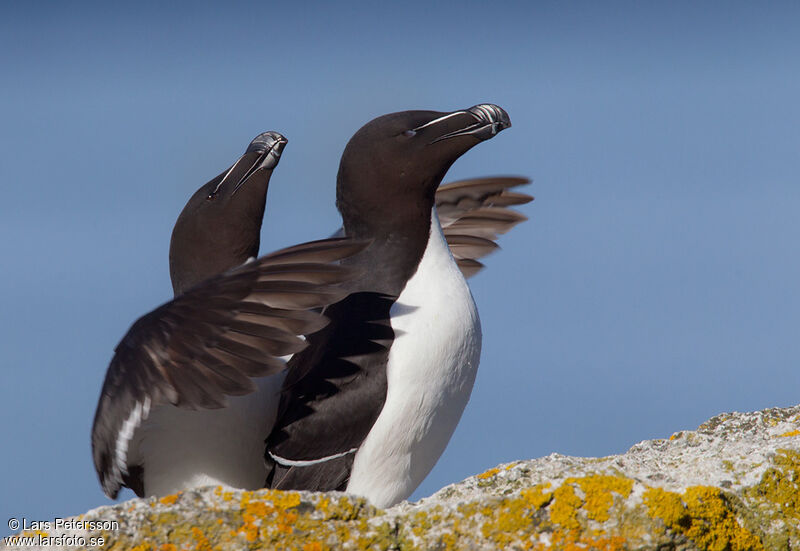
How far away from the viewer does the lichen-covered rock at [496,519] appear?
12.5ft

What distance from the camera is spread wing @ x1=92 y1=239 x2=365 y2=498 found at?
5.20 m

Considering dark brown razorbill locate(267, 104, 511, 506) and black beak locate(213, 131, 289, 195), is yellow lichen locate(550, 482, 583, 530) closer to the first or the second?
dark brown razorbill locate(267, 104, 511, 506)

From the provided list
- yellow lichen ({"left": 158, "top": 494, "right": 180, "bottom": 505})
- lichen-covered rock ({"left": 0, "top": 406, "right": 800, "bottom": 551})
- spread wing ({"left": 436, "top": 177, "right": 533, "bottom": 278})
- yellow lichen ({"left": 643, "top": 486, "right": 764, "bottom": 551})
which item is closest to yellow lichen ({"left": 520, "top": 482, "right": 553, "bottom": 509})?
lichen-covered rock ({"left": 0, "top": 406, "right": 800, "bottom": 551})

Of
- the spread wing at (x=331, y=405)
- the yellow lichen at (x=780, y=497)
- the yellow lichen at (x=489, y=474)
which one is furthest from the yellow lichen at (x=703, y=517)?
the spread wing at (x=331, y=405)

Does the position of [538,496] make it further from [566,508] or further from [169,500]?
[169,500]

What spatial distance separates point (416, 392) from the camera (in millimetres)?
6047

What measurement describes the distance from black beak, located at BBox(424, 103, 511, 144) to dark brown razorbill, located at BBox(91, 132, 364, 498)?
1636mm

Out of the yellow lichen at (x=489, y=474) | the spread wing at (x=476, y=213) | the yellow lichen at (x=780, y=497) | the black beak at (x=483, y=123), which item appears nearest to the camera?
the yellow lichen at (x=780, y=497)

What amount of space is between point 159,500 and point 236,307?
1.37m

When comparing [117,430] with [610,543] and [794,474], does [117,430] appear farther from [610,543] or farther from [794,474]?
[794,474]

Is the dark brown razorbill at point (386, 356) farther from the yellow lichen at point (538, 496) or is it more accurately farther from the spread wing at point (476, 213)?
the spread wing at point (476, 213)

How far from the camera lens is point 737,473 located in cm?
431

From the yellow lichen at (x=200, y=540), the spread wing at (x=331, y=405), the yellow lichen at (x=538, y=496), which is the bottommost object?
the yellow lichen at (x=200, y=540)

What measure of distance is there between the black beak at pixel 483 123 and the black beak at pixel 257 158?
1.40m
